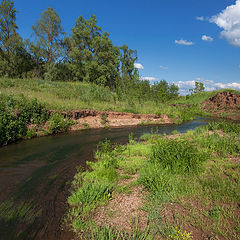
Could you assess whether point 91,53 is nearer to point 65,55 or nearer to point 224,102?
point 65,55

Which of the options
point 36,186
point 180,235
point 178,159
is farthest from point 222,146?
point 36,186

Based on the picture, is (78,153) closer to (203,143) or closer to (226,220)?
(203,143)

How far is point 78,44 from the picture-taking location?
3831 centimetres

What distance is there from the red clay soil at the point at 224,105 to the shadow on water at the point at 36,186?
24.1 metres

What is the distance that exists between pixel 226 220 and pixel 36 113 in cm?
1151

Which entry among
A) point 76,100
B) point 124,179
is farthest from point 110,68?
point 124,179

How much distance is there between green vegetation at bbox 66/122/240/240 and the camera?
276 centimetres

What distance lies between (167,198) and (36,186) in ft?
12.4

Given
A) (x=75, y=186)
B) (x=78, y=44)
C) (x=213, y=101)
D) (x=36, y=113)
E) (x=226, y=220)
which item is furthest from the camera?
(x=78, y=44)

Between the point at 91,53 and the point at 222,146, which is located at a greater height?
the point at 91,53

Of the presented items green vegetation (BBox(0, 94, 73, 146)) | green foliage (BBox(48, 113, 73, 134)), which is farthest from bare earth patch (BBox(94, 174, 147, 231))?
green foliage (BBox(48, 113, 73, 134))

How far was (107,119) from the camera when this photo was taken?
1552 cm

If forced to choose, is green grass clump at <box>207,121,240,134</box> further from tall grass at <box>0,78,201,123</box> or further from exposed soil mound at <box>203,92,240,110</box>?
exposed soil mound at <box>203,92,240,110</box>

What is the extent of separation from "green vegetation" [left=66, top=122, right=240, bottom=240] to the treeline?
1648 centimetres
